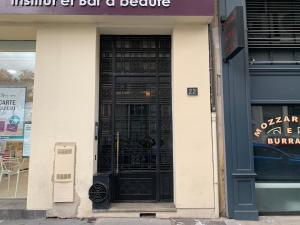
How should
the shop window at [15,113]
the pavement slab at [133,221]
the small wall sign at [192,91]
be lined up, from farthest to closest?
the shop window at [15,113] → the small wall sign at [192,91] → the pavement slab at [133,221]

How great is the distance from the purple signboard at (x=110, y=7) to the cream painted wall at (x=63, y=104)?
0.47 m

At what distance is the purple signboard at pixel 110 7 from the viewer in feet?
19.4

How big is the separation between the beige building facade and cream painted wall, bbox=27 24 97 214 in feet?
0.06

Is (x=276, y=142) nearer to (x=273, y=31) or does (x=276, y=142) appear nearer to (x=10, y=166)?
(x=273, y=31)

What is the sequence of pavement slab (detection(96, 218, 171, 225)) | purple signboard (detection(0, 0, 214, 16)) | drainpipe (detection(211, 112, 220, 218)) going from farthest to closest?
drainpipe (detection(211, 112, 220, 218)) → purple signboard (detection(0, 0, 214, 16)) → pavement slab (detection(96, 218, 171, 225))

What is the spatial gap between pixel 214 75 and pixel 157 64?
4.18ft

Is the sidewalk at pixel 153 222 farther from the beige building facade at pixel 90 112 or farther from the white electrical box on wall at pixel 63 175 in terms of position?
the white electrical box on wall at pixel 63 175

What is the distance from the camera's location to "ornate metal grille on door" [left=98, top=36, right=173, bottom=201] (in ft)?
21.7

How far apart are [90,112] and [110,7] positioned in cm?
204

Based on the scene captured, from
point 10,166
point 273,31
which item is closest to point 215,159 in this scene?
point 273,31

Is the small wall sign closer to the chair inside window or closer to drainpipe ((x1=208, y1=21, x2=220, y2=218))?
drainpipe ((x1=208, y1=21, x2=220, y2=218))

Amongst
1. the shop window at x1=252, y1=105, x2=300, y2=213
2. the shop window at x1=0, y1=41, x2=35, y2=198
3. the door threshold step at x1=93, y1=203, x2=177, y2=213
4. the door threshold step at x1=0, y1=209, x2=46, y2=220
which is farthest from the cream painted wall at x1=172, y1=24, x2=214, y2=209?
the shop window at x1=0, y1=41, x2=35, y2=198

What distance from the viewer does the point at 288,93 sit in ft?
20.7

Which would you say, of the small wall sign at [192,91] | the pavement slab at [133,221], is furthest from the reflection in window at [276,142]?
the pavement slab at [133,221]
